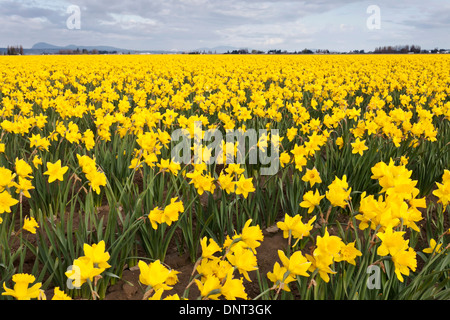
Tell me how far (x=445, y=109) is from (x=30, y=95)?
831 centimetres

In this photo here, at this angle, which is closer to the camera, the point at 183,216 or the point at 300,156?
the point at 183,216

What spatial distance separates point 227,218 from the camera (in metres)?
3.00

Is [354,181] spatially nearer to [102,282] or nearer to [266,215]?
[266,215]

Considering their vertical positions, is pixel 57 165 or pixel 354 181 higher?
pixel 57 165

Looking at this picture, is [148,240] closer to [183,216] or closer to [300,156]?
[183,216]

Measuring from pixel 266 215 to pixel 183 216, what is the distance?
0.96 m

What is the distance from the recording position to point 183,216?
2816mm

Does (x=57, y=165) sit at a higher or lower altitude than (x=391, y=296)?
higher

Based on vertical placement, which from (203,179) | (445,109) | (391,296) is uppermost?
(445,109)
